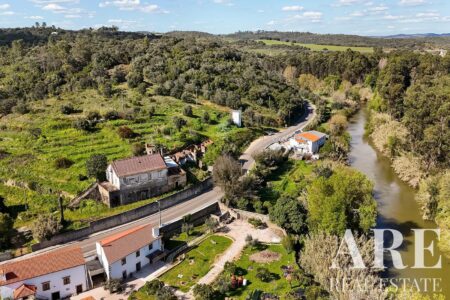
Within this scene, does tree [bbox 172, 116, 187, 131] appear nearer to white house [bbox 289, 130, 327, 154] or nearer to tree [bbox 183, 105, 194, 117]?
tree [bbox 183, 105, 194, 117]

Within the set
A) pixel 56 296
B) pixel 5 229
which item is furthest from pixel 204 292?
pixel 5 229

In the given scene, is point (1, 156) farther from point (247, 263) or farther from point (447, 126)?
point (447, 126)

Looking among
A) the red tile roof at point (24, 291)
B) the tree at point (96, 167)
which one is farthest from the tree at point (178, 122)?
the red tile roof at point (24, 291)

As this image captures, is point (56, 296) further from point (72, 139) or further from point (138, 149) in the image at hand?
point (72, 139)

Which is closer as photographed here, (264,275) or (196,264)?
(264,275)

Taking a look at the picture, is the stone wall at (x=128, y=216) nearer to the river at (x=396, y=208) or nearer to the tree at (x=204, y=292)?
the tree at (x=204, y=292)

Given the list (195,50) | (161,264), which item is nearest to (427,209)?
(161,264)
